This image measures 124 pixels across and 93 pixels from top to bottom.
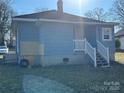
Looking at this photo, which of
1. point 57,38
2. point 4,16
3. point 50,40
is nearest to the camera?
point 50,40

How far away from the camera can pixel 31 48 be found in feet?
50.3

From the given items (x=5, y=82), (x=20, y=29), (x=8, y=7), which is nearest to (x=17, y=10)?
(x=8, y=7)

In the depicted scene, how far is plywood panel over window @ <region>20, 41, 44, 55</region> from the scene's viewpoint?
599 inches

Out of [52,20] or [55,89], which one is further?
[52,20]

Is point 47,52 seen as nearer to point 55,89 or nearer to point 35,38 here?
point 35,38

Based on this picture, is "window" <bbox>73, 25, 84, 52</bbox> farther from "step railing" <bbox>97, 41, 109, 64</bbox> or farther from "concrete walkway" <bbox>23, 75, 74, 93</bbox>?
"concrete walkway" <bbox>23, 75, 74, 93</bbox>

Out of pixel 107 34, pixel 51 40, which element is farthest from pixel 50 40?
pixel 107 34

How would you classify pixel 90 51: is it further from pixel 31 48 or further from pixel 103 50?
pixel 31 48

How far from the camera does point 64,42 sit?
15.7m

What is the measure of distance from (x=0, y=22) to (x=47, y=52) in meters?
28.8

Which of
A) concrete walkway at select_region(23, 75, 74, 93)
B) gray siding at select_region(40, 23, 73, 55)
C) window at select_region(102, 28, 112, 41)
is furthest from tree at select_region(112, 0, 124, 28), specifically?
concrete walkway at select_region(23, 75, 74, 93)

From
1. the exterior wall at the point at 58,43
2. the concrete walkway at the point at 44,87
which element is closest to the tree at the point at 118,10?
the exterior wall at the point at 58,43

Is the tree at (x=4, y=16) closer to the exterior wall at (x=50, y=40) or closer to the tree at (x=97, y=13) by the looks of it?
the tree at (x=97, y=13)

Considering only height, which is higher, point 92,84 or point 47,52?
point 47,52
